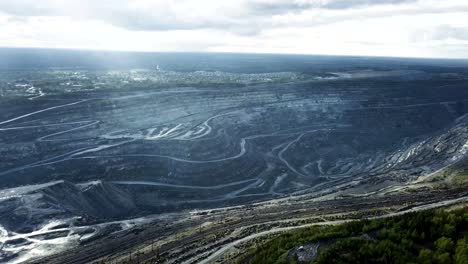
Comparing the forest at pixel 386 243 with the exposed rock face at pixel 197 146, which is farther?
the exposed rock face at pixel 197 146

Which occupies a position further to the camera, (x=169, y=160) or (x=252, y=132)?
(x=252, y=132)

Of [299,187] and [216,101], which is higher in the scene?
[216,101]

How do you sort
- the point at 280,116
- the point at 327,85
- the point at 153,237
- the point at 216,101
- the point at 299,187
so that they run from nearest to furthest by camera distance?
1. the point at 153,237
2. the point at 299,187
3. the point at 280,116
4. the point at 216,101
5. the point at 327,85

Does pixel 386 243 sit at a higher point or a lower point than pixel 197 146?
higher

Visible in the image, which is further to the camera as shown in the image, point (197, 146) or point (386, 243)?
point (197, 146)

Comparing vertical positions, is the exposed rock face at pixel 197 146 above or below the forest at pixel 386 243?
below

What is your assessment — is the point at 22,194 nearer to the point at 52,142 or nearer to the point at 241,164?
the point at 52,142

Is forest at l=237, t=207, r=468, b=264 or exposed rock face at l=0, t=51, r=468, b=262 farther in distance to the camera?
exposed rock face at l=0, t=51, r=468, b=262

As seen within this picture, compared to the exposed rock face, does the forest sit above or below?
above

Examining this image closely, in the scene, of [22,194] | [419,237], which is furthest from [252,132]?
[419,237]

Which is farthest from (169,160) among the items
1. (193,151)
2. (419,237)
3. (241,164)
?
(419,237)

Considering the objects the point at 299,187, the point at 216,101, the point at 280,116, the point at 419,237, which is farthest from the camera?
the point at 216,101
